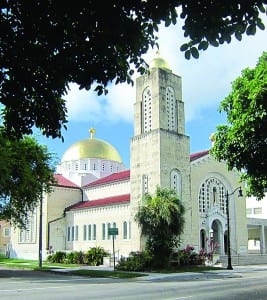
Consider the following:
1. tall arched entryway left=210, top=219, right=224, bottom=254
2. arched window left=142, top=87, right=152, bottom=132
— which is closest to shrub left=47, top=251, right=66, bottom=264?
arched window left=142, top=87, right=152, bottom=132

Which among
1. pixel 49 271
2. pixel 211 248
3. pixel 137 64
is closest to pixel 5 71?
pixel 137 64

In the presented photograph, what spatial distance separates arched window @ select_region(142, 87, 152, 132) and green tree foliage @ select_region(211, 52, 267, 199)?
83.8 ft

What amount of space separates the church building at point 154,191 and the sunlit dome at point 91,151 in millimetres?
7605

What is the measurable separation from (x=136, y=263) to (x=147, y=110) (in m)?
17.0

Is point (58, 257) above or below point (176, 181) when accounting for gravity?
below

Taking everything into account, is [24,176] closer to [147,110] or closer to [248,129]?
[248,129]

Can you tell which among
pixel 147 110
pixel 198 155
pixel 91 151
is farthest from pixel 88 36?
pixel 91 151

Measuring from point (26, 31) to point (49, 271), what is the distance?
29.1 metres

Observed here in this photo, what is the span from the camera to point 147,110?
44.6 metres

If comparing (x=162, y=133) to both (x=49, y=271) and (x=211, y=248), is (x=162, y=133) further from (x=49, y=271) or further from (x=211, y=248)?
(x=49, y=271)

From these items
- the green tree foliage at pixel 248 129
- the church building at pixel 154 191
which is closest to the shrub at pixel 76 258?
A: the church building at pixel 154 191

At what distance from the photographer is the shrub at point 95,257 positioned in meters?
39.3

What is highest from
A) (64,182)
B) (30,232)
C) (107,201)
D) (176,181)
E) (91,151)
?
(91,151)

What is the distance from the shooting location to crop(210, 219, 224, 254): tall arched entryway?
152 ft
